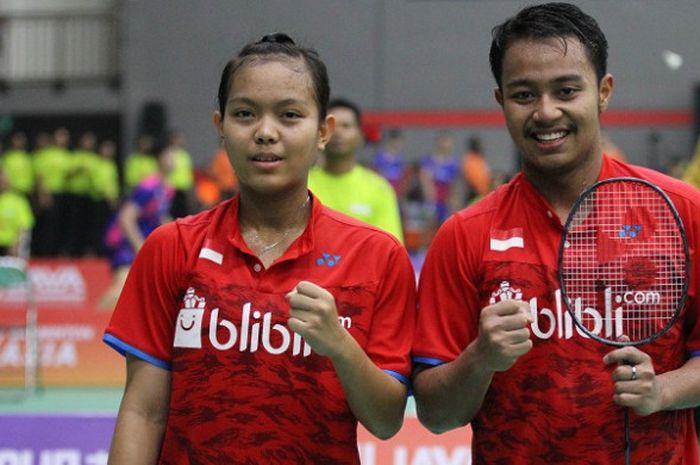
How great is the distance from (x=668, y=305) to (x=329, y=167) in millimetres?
3892

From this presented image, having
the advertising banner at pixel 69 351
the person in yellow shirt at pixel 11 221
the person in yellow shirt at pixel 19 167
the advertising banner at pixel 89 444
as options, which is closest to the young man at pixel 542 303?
the advertising banner at pixel 89 444

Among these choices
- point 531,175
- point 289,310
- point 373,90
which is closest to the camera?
point 289,310

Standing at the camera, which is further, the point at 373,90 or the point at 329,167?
the point at 373,90

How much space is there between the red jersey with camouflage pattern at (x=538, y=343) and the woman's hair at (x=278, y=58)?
0.40m

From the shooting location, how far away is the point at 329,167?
6.35 m

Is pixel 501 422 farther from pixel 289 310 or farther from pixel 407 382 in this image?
pixel 289 310

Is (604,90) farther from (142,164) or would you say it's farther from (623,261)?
(142,164)

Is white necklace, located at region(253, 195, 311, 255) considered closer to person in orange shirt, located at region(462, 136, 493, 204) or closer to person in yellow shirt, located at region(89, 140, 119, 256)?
person in orange shirt, located at region(462, 136, 493, 204)

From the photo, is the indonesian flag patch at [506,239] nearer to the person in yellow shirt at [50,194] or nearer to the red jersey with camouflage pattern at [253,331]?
the red jersey with camouflage pattern at [253,331]

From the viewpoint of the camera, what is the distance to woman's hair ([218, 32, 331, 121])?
8.92 feet

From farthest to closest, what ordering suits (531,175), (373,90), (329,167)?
(373,90), (329,167), (531,175)

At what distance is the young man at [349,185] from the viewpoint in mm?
6223

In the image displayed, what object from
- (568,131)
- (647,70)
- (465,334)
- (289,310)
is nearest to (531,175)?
(568,131)

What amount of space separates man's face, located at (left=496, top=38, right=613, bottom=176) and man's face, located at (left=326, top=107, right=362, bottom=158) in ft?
11.5
